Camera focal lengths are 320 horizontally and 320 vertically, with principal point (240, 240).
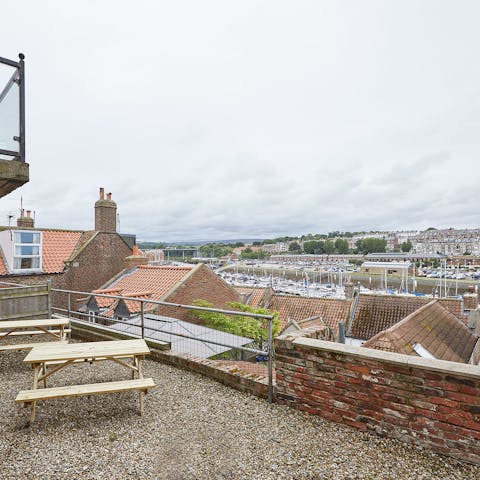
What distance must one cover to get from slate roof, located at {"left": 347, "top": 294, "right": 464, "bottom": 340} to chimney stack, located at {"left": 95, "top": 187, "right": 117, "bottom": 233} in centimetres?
1497

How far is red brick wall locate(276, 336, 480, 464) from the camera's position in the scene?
2922 millimetres

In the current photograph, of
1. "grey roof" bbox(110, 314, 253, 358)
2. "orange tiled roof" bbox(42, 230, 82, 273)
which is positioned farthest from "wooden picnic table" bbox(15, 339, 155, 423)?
"orange tiled roof" bbox(42, 230, 82, 273)

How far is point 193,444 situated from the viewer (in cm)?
334

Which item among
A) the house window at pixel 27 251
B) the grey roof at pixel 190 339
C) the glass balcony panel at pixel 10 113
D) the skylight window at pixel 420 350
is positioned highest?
the glass balcony panel at pixel 10 113

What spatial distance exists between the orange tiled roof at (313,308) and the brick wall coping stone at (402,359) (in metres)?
16.0

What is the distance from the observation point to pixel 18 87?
13.1 ft

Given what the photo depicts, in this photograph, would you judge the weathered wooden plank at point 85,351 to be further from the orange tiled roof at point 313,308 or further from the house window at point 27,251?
the orange tiled roof at point 313,308

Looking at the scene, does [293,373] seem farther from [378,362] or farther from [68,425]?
[68,425]

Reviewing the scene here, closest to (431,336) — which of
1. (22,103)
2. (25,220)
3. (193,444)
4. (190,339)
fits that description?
(190,339)

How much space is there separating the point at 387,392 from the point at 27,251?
633 inches

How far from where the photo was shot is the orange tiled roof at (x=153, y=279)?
580 inches

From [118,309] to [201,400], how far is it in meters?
7.92

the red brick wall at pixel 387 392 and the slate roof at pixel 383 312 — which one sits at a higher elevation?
the red brick wall at pixel 387 392

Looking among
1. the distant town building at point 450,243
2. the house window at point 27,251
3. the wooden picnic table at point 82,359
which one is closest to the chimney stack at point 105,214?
the house window at point 27,251
